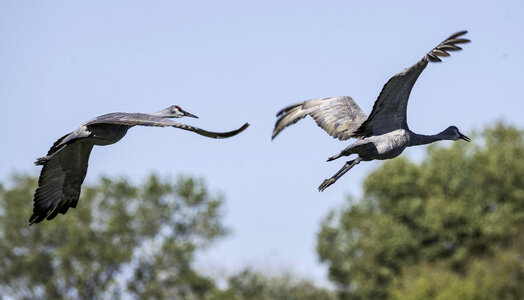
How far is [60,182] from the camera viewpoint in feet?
57.3

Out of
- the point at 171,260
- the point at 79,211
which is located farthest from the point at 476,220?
the point at 79,211

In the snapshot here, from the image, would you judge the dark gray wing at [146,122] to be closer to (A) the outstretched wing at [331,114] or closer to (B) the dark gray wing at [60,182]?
(B) the dark gray wing at [60,182]

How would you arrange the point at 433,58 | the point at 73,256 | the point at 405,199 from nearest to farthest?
the point at 433,58 < the point at 73,256 < the point at 405,199

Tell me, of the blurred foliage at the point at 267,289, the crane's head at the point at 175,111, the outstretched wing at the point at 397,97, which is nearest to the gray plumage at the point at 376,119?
the outstretched wing at the point at 397,97

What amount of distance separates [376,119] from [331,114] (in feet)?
3.79

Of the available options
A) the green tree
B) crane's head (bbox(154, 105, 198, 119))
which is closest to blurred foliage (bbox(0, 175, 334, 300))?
the green tree

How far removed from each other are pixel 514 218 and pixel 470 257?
2743 mm

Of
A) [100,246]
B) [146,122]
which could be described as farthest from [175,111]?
[100,246]

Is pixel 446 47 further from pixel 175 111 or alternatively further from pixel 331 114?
pixel 175 111

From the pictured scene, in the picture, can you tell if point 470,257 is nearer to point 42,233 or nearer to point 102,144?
point 42,233

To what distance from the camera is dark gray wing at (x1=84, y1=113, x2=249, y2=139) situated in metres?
13.3

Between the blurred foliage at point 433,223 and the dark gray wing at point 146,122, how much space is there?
33.4 meters

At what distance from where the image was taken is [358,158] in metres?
16.9

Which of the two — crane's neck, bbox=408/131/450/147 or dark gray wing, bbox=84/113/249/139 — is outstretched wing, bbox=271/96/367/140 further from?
dark gray wing, bbox=84/113/249/139
